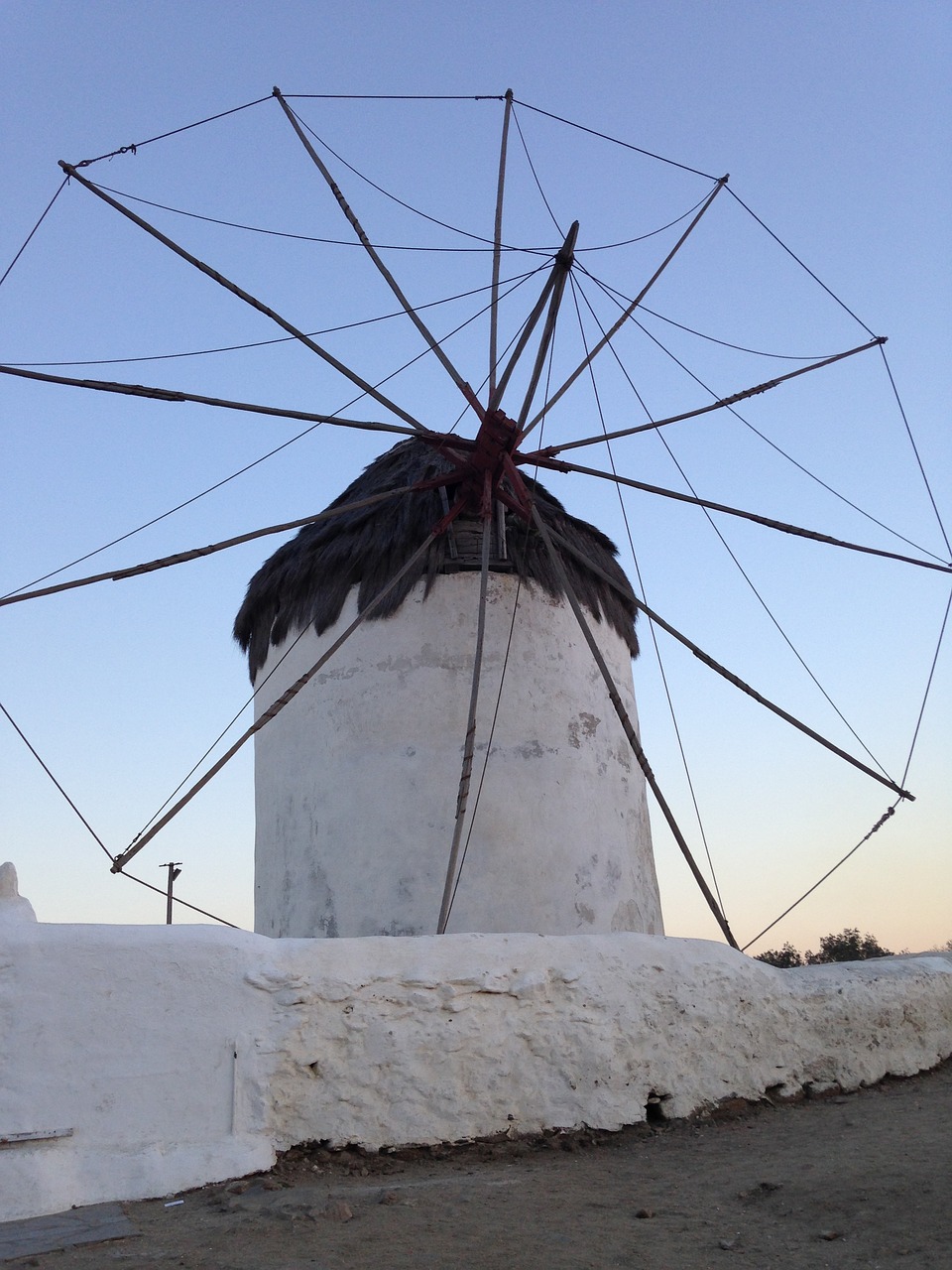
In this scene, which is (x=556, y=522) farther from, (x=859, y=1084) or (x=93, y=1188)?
(x=93, y=1188)

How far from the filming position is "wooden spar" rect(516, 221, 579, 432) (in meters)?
7.09

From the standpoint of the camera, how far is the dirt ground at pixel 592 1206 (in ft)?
10.6

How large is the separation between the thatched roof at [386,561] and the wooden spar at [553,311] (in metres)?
0.71

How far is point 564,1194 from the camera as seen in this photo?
152 inches

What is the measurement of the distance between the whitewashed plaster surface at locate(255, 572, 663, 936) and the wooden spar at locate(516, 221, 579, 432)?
3.98 ft

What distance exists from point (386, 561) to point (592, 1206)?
4.87 metres

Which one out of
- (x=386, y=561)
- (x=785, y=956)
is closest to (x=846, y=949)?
(x=785, y=956)

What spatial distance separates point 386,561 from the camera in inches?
309

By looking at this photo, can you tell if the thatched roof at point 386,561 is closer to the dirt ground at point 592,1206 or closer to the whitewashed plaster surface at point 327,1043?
the whitewashed plaster surface at point 327,1043

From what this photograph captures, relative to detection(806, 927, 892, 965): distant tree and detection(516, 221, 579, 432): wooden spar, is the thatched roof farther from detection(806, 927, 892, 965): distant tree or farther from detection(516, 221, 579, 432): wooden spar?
detection(806, 927, 892, 965): distant tree

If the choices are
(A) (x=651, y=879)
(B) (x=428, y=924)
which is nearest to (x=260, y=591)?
(B) (x=428, y=924)

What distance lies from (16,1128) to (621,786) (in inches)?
197

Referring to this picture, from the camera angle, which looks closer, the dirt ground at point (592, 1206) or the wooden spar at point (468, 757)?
the dirt ground at point (592, 1206)

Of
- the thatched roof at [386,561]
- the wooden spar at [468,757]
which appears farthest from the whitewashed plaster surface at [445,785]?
the wooden spar at [468,757]
